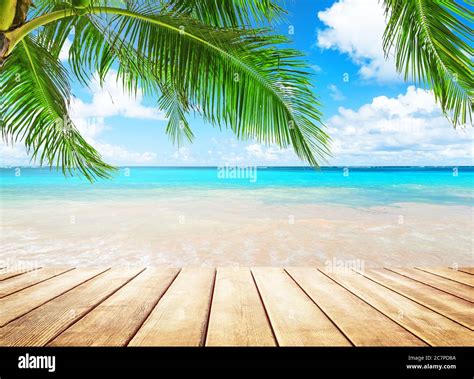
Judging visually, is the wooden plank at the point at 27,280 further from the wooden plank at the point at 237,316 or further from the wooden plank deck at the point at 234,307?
the wooden plank at the point at 237,316

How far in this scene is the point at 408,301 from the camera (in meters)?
1.82

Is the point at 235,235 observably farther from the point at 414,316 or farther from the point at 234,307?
the point at 414,316

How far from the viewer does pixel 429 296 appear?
1.91 meters

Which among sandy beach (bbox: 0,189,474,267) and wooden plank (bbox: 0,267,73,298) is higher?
wooden plank (bbox: 0,267,73,298)

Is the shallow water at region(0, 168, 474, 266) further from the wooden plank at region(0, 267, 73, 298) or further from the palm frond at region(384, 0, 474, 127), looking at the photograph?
the palm frond at region(384, 0, 474, 127)

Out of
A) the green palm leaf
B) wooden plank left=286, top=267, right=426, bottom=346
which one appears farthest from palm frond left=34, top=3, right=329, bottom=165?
wooden plank left=286, top=267, right=426, bottom=346

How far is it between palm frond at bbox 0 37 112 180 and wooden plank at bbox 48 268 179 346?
1.00 m

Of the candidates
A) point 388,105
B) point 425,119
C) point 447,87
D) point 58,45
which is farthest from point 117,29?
point 388,105

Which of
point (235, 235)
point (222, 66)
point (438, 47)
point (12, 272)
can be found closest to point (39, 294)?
point (12, 272)

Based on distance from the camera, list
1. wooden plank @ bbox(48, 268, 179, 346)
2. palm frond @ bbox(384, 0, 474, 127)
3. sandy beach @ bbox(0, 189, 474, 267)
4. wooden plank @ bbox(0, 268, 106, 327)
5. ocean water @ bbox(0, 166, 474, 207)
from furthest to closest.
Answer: ocean water @ bbox(0, 166, 474, 207), sandy beach @ bbox(0, 189, 474, 267), palm frond @ bbox(384, 0, 474, 127), wooden plank @ bbox(0, 268, 106, 327), wooden plank @ bbox(48, 268, 179, 346)

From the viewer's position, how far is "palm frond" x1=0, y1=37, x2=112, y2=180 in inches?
87.4

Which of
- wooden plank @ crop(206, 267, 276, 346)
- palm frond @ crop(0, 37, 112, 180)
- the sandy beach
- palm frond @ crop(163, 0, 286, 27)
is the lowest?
the sandy beach

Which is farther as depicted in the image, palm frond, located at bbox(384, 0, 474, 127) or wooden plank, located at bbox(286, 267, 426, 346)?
palm frond, located at bbox(384, 0, 474, 127)

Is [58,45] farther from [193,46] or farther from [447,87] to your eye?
[447,87]
